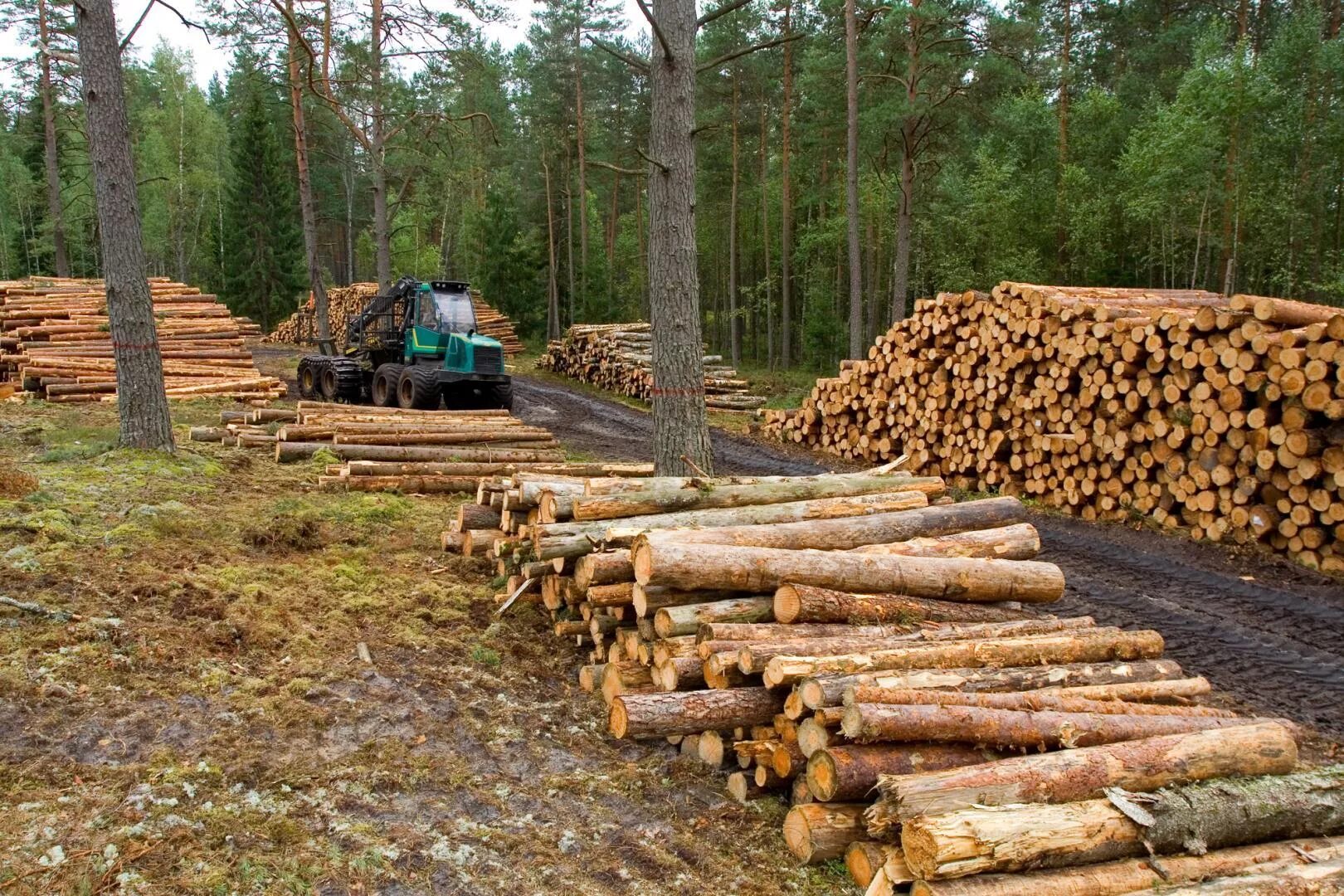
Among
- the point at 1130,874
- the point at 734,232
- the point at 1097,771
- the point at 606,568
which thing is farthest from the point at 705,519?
the point at 734,232

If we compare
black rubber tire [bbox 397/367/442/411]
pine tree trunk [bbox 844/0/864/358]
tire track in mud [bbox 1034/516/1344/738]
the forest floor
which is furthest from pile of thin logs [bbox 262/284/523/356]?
tire track in mud [bbox 1034/516/1344/738]

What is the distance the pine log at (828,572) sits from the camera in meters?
4.74

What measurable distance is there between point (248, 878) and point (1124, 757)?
3.49 m

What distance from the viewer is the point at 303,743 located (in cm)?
421

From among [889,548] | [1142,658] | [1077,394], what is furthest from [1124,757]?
[1077,394]

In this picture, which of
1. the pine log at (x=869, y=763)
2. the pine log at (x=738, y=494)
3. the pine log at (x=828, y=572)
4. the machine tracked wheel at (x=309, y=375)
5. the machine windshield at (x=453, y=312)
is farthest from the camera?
the machine tracked wheel at (x=309, y=375)

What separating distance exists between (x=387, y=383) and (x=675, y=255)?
34.6 ft

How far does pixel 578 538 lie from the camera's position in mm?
5469

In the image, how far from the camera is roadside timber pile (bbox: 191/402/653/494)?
9797mm

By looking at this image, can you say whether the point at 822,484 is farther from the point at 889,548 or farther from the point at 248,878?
the point at 248,878

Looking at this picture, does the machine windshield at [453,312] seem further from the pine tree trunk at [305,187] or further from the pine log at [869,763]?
the pine log at [869,763]

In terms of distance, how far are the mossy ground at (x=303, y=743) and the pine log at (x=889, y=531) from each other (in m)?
1.35

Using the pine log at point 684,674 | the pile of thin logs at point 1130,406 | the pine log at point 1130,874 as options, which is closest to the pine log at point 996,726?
the pine log at point 1130,874

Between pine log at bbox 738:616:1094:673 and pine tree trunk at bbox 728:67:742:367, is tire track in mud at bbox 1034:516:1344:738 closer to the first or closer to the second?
pine log at bbox 738:616:1094:673
